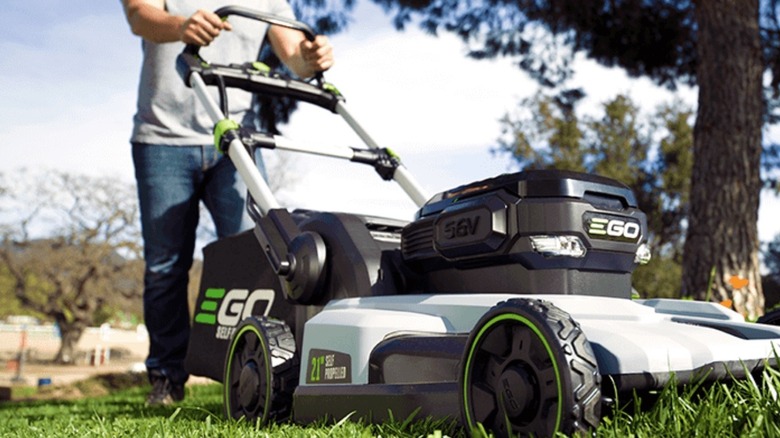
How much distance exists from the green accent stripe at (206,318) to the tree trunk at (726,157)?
13.4ft

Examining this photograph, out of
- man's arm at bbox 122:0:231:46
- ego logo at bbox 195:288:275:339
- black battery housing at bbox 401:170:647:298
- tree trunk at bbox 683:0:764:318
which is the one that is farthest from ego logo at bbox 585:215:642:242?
tree trunk at bbox 683:0:764:318

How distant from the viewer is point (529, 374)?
173 centimetres

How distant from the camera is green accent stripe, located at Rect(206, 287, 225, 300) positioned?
3.42 m

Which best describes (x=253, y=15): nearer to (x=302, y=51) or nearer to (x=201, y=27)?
Answer: (x=201, y=27)

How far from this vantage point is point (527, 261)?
217cm

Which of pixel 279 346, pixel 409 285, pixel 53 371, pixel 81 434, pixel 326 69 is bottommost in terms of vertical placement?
pixel 53 371

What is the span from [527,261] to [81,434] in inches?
51.9

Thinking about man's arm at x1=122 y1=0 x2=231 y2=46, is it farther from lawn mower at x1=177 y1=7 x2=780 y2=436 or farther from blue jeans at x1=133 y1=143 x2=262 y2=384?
blue jeans at x1=133 y1=143 x2=262 y2=384

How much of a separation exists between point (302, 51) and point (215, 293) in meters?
1.15

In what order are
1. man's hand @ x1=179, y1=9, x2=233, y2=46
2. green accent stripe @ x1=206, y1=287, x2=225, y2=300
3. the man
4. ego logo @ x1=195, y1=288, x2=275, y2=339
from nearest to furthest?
1. ego logo @ x1=195, y1=288, x2=275, y2=339
2. man's hand @ x1=179, y1=9, x2=233, y2=46
3. green accent stripe @ x1=206, y1=287, x2=225, y2=300
4. the man

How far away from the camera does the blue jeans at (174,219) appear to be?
152 inches

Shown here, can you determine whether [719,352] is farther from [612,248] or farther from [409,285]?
[409,285]

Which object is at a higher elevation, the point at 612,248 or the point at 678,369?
the point at 612,248

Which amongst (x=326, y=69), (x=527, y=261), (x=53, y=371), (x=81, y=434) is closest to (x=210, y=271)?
(x=326, y=69)
